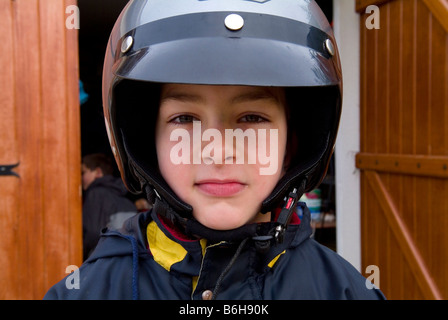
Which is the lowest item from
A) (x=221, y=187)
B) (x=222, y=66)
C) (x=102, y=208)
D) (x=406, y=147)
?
(x=102, y=208)

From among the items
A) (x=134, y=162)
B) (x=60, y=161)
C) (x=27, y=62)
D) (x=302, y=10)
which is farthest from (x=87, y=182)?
(x=302, y=10)

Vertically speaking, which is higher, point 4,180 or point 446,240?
point 4,180

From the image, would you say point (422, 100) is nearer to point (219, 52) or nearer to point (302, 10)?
point (302, 10)

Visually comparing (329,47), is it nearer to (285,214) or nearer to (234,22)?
(234,22)

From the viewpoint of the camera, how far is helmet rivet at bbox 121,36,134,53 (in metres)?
0.82

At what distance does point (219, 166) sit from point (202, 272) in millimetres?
197

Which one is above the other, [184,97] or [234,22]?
[234,22]

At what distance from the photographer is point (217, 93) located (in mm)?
714

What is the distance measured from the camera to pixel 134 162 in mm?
828

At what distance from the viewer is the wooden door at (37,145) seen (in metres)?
1.82

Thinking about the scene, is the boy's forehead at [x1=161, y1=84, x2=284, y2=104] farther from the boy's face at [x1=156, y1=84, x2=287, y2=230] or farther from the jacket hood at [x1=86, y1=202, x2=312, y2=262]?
the jacket hood at [x1=86, y1=202, x2=312, y2=262]

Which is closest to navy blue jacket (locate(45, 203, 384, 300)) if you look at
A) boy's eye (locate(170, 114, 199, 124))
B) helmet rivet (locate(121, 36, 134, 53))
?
boy's eye (locate(170, 114, 199, 124))

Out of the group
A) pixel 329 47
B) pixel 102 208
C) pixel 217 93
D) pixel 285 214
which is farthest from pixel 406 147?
pixel 102 208

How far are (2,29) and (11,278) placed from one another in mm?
1145
